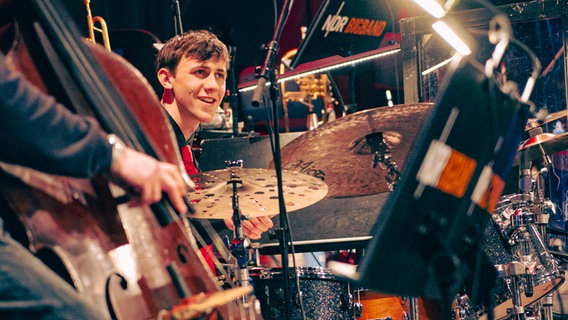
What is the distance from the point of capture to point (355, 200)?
442cm

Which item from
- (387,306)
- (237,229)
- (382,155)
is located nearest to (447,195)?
(237,229)

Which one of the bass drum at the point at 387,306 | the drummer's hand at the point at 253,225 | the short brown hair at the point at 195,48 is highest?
the short brown hair at the point at 195,48

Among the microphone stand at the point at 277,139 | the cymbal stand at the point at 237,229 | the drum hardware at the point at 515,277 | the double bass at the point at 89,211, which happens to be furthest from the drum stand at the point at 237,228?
the drum hardware at the point at 515,277

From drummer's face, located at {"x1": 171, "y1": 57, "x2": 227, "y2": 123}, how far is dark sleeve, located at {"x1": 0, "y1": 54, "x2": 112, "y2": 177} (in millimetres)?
1951

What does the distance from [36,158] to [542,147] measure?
3.30m

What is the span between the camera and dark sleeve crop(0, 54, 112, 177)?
1.43 m

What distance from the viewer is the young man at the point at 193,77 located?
11.3 feet

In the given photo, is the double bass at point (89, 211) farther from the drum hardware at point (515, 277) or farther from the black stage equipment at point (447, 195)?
the drum hardware at point (515, 277)

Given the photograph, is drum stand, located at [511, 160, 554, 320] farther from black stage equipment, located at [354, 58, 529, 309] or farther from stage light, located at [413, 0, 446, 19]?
black stage equipment, located at [354, 58, 529, 309]

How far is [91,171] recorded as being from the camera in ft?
4.86

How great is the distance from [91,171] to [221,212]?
1.62 meters

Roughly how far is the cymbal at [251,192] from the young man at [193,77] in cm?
30

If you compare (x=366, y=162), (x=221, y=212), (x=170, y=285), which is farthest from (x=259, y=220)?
(x=170, y=285)

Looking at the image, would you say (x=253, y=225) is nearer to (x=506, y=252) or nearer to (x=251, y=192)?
(x=251, y=192)
